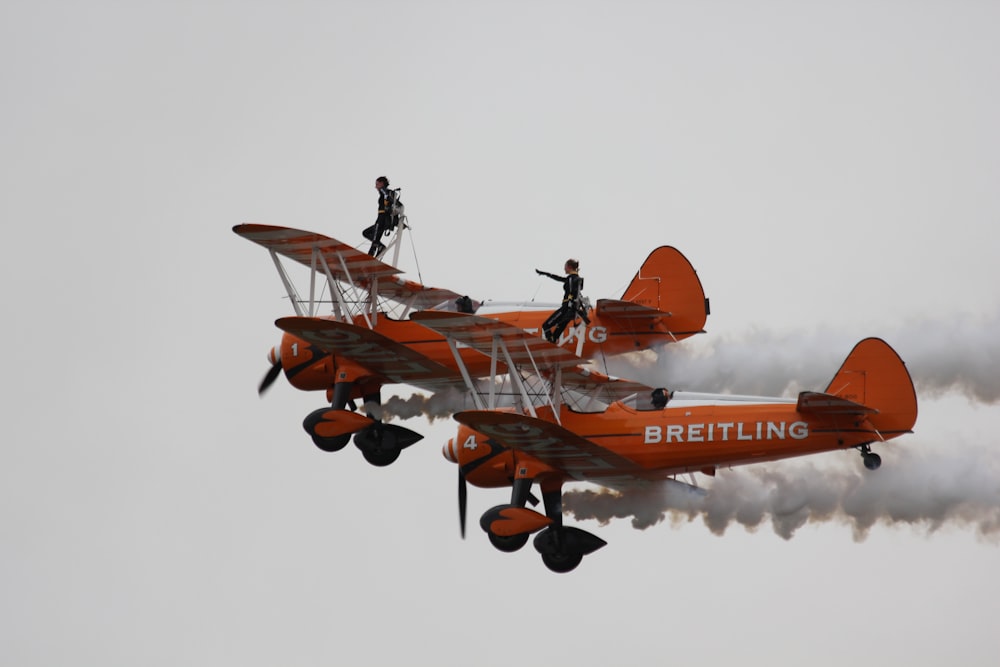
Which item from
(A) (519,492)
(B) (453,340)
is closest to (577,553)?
(A) (519,492)

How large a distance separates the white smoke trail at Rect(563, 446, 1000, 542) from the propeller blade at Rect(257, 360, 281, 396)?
206 inches

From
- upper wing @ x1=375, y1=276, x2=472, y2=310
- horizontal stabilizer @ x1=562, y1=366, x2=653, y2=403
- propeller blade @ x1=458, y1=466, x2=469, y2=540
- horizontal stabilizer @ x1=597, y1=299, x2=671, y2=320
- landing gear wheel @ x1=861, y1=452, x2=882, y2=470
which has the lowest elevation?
propeller blade @ x1=458, y1=466, x2=469, y2=540

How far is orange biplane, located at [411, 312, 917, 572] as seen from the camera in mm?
35500

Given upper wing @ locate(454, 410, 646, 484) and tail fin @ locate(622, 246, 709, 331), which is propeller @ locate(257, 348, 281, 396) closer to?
tail fin @ locate(622, 246, 709, 331)

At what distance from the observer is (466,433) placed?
3825 centimetres

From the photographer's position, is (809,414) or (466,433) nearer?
(809,414)

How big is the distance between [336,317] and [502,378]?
353 centimetres

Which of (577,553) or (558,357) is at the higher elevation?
(558,357)

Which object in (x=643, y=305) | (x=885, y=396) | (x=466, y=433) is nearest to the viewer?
(x=885, y=396)

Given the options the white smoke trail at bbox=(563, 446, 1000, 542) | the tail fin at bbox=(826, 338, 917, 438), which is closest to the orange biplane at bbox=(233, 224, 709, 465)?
the white smoke trail at bbox=(563, 446, 1000, 542)

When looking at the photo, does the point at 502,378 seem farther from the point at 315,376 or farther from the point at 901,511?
the point at 901,511

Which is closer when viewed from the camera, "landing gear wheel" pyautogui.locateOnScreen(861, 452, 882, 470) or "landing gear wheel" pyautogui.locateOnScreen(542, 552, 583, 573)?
"landing gear wheel" pyautogui.locateOnScreen(861, 452, 882, 470)

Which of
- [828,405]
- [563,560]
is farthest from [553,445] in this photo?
[828,405]

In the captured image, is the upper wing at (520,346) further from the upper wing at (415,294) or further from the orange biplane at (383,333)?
the upper wing at (415,294)
